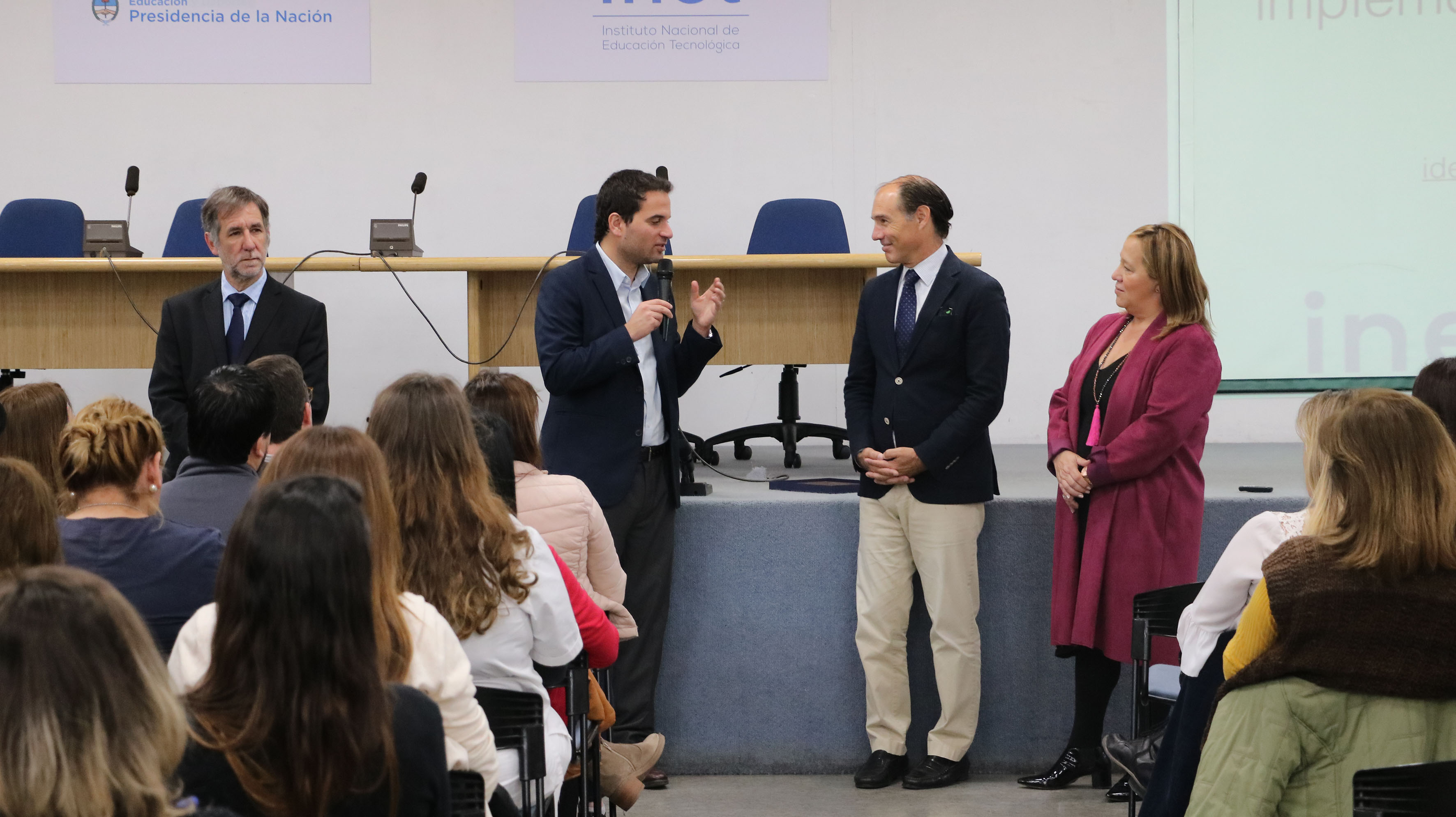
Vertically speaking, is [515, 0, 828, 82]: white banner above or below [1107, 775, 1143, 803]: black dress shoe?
above

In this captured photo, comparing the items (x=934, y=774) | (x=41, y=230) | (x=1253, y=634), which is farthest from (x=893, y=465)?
(x=41, y=230)

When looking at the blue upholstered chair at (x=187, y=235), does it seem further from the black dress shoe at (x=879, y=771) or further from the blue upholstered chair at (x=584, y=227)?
the black dress shoe at (x=879, y=771)

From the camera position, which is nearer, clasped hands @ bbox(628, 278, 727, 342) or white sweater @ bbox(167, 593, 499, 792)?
white sweater @ bbox(167, 593, 499, 792)

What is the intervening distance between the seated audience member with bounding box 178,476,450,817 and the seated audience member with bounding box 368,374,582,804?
641 mm

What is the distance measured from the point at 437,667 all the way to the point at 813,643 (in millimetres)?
2204

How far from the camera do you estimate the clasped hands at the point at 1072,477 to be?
3.16 meters

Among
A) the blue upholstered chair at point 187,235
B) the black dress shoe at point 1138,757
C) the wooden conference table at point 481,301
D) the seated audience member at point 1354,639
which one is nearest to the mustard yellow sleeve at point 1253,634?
the seated audience member at point 1354,639

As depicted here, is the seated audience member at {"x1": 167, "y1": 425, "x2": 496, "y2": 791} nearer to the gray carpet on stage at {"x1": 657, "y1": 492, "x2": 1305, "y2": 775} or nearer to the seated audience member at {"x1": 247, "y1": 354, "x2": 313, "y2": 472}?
the seated audience member at {"x1": 247, "y1": 354, "x2": 313, "y2": 472}

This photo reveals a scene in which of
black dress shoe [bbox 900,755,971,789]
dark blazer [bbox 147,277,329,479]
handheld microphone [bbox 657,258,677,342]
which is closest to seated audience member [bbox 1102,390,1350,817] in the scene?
black dress shoe [bbox 900,755,971,789]

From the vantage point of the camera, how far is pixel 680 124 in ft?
20.6

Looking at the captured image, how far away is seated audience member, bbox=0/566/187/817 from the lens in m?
0.89

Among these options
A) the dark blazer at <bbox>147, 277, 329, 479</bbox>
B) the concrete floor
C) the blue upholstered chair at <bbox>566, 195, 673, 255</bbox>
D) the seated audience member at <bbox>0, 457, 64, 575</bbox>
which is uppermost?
the blue upholstered chair at <bbox>566, 195, 673, 255</bbox>

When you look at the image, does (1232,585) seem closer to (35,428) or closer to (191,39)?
(35,428)

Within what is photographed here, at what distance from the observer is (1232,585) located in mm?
1977
